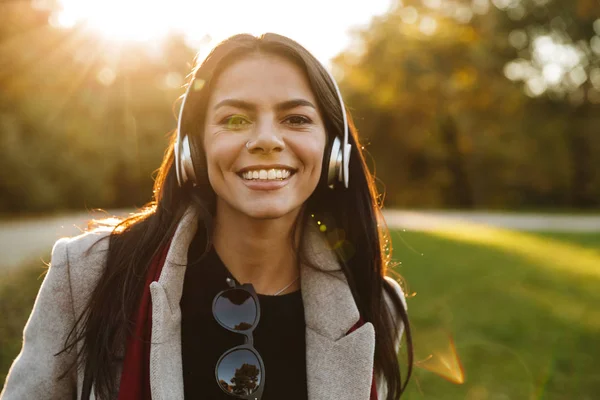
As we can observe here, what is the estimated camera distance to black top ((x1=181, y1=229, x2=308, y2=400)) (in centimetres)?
220

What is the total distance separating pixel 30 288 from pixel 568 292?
277 inches

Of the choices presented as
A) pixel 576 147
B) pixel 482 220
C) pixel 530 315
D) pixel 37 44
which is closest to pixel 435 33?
pixel 482 220

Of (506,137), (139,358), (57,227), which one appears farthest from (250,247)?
(506,137)

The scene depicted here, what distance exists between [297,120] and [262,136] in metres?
0.18

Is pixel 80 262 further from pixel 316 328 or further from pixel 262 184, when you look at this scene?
pixel 316 328

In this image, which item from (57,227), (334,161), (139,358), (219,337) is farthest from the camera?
(57,227)

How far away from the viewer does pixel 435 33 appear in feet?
61.7

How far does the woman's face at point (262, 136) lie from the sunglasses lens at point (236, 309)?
0.28 m

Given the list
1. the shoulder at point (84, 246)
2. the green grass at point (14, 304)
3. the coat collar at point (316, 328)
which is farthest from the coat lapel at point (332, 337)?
the green grass at point (14, 304)

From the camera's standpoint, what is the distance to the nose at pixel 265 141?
2146 millimetres

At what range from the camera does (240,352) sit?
2.11 meters

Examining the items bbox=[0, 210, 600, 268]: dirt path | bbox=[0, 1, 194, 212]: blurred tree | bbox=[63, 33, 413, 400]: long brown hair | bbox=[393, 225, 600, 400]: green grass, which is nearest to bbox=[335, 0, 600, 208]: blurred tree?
bbox=[0, 210, 600, 268]: dirt path

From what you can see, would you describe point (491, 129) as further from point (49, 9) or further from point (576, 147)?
point (49, 9)

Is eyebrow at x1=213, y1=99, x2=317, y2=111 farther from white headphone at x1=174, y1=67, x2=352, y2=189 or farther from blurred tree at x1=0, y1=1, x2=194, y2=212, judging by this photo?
blurred tree at x1=0, y1=1, x2=194, y2=212
